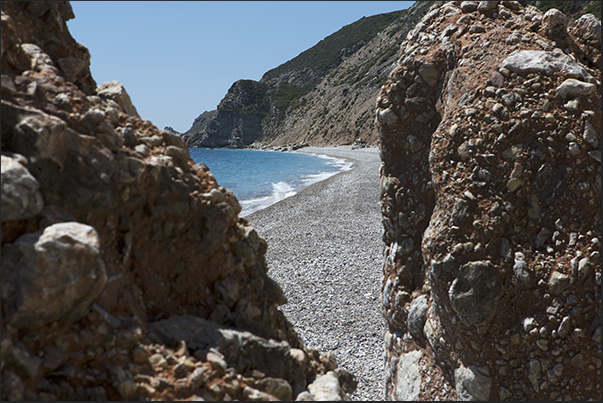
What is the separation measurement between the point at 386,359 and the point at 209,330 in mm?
5207

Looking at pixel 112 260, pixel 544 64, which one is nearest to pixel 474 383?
pixel 544 64

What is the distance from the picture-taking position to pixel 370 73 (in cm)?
12350

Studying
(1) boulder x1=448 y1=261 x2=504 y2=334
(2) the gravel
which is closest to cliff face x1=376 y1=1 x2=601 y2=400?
(1) boulder x1=448 y1=261 x2=504 y2=334

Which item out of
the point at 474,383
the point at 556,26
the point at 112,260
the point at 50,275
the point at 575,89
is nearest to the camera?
the point at 50,275

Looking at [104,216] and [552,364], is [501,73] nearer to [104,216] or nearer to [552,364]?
[552,364]

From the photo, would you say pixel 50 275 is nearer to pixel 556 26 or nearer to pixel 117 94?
pixel 117 94

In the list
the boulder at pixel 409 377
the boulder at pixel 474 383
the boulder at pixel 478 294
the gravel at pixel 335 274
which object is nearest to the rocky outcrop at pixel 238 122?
the gravel at pixel 335 274

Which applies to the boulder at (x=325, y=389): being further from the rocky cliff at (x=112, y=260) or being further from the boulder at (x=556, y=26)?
the boulder at (x=556, y=26)

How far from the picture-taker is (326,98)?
468 ft

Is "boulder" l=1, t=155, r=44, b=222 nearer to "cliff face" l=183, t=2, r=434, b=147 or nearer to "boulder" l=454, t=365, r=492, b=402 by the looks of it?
"boulder" l=454, t=365, r=492, b=402

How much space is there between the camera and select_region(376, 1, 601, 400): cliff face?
5.95 metres

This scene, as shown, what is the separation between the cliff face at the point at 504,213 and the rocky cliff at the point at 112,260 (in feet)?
7.79

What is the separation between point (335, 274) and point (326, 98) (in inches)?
5131

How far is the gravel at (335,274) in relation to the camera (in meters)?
12.4
